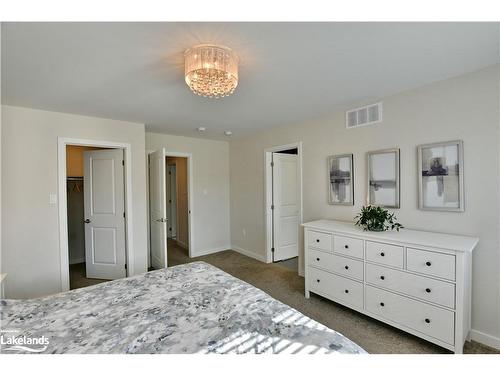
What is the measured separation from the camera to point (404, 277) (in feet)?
6.45

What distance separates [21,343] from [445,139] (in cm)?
327

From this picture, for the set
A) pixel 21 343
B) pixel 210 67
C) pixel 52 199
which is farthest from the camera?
pixel 52 199

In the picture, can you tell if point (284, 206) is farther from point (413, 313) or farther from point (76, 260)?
point (76, 260)

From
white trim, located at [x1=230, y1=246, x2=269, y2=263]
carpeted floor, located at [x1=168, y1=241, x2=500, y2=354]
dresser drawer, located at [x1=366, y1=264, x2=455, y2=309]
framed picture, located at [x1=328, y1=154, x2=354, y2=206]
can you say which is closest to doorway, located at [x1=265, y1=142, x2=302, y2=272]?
white trim, located at [x1=230, y1=246, x2=269, y2=263]

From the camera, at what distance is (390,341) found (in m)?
1.98

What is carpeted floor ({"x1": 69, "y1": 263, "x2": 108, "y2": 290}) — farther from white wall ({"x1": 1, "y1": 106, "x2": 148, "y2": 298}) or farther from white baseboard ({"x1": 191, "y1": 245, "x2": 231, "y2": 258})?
white baseboard ({"x1": 191, "y1": 245, "x2": 231, "y2": 258})

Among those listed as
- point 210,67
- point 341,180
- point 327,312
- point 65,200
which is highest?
point 210,67

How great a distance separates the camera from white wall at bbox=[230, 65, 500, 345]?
1879 mm

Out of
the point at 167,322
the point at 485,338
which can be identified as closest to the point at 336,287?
the point at 485,338

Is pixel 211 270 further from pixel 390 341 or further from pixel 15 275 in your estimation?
pixel 15 275

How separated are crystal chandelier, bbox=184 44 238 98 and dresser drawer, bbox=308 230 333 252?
1865 mm

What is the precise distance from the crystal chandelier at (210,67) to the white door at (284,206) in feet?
8.40

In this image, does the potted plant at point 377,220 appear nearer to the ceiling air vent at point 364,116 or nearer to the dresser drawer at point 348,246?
the dresser drawer at point 348,246

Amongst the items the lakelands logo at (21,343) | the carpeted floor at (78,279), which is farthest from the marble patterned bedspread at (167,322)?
the carpeted floor at (78,279)
